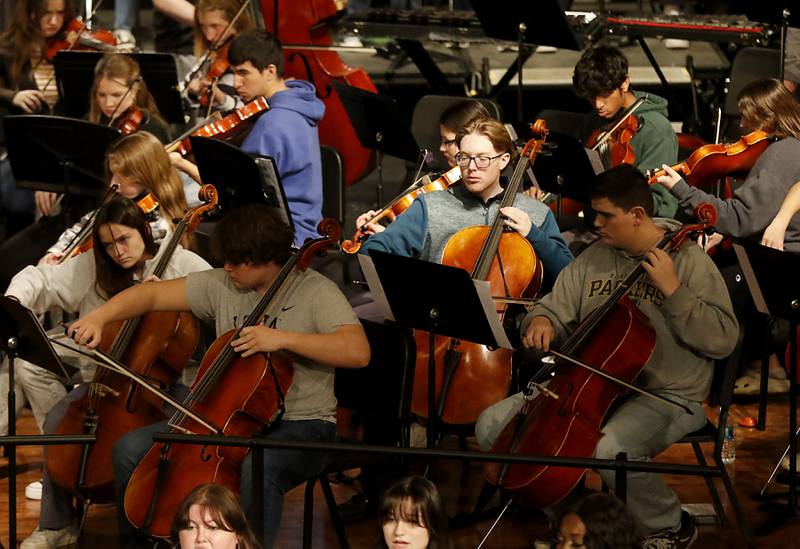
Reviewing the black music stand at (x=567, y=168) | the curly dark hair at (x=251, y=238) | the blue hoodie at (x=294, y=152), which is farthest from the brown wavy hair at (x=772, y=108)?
the curly dark hair at (x=251, y=238)

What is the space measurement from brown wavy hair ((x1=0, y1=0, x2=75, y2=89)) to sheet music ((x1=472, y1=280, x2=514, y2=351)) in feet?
12.8

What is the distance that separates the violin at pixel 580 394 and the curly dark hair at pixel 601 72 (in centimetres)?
186

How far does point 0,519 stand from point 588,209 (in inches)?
102

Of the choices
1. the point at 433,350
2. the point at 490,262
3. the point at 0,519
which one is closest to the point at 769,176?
the point at 490,262

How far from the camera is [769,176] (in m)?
5.21

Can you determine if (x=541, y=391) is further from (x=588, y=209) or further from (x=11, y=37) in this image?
(x=11, y=37)

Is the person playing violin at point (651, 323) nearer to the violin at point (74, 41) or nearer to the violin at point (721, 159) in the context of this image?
the violin at point (721, 159)

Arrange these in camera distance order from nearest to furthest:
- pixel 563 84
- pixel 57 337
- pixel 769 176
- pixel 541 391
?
1. pixel 541 391
2. pixel 57 337
3. pixel 769 176
4. pixel 563 84

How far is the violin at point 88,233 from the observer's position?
478 cm

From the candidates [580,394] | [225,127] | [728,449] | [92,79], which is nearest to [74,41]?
[92,79]

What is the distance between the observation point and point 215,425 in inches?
151

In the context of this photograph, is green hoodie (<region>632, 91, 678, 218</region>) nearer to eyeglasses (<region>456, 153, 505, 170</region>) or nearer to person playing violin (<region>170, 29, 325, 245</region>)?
eyeglasses (<region>456, 153, 505, 170</region>)

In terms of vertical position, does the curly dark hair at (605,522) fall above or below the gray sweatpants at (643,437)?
above

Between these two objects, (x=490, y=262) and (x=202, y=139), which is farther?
(x=202, y=139)
